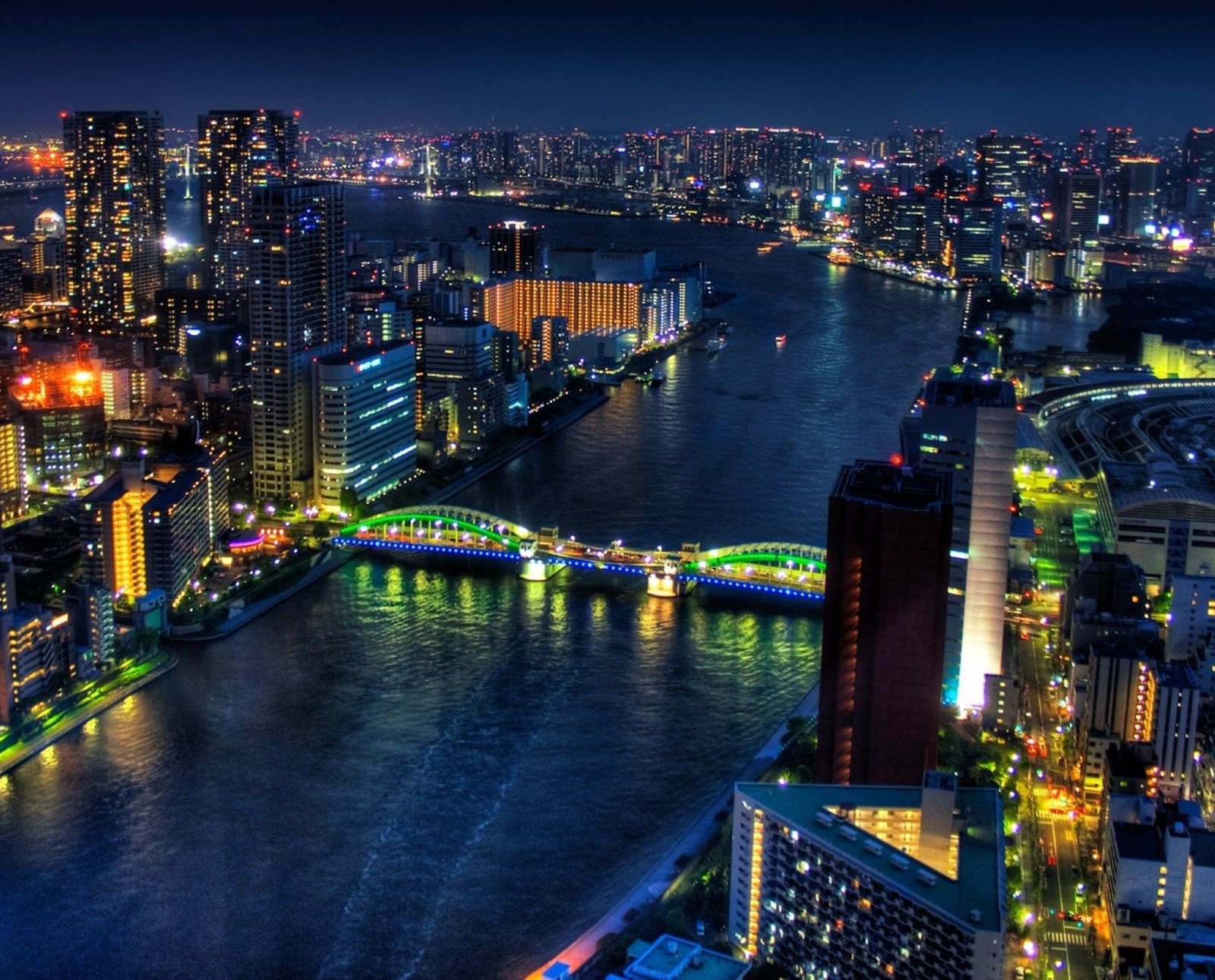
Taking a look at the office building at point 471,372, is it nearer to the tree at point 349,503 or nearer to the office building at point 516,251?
the tree at point 349,503

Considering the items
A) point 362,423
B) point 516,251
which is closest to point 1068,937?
point 362,423

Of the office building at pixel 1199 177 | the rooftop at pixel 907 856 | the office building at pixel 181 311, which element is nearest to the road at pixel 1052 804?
the rooftop at pixel 907 856

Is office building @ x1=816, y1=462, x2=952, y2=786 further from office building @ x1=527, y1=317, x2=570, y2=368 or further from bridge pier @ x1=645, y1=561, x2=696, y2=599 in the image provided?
office building @ x1=527, y1=317, x2=570, y2=368

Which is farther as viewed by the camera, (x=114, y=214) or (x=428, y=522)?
(x=114, y=214)

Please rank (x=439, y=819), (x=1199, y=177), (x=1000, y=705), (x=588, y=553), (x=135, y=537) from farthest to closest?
1. (x=1199, y=177)
2. (x=588, y=553)
3. (x=135, y=537)
4. (x=1000, y=705)
5. (x=439, y=819)

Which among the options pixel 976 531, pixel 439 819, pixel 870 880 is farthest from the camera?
pixel 976 531

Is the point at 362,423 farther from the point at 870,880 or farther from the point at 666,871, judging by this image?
the point at 870,880

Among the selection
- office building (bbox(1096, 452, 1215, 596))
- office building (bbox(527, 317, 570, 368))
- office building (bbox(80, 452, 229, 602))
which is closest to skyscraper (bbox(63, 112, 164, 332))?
office building (bbox(527, 317, 570, 368))
